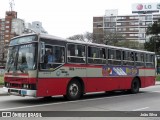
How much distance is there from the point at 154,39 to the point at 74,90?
63.4m

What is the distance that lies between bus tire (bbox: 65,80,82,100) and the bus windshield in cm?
250

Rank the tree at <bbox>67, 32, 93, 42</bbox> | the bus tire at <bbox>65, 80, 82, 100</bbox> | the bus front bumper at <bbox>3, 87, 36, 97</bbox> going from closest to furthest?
the bus front bumper at <bbox>3, 87, 36, 97</bbox>
the bus tire at <bbox>65, 80, 82, 100</bbox>
the tree at <bbox>67, 32, 93, 42</bbox>

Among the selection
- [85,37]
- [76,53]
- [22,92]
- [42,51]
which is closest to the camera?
[22,92]

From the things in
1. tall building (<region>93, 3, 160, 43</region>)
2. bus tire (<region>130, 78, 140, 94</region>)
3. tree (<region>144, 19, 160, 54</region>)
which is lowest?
bus tire (<region>130, 78, 140, 94</region>)

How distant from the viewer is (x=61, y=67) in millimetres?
13609

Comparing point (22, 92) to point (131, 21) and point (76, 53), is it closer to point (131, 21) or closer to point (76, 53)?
point (76, 53)

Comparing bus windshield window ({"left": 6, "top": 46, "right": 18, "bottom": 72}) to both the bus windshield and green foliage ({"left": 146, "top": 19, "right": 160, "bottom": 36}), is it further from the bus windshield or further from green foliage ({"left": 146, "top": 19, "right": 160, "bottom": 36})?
green foliage ({"left": 146, "top": 19, "right": 160, "bottom": 36})

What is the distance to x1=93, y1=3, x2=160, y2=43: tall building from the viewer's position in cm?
14900

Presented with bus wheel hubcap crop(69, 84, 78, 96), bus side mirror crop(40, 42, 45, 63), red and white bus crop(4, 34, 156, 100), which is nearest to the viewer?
red and white bus crop(4, 34, 156, 100)

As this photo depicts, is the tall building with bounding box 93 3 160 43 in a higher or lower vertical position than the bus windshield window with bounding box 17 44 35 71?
higher

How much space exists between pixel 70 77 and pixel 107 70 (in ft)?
11.0

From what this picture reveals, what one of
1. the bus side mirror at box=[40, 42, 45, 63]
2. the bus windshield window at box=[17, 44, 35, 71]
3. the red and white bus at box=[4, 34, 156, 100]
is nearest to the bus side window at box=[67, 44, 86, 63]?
the red and white bus at box=[4, 34, 156, 100]

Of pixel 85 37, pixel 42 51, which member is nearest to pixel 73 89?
pixel 42 51

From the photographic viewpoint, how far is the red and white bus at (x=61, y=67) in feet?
40.8
